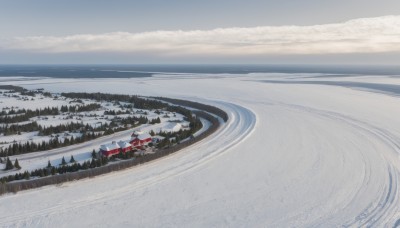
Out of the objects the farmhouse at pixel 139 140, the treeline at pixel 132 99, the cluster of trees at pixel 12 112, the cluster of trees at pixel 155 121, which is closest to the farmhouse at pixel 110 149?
the farmhouse at pixel 139 140

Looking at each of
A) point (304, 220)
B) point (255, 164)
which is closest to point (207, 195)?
point (304, 220)

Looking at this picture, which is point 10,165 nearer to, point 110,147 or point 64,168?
point 64,168

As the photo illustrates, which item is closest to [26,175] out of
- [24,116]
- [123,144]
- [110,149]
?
[110,149]

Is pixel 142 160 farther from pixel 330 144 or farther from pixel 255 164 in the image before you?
pixel 330 144

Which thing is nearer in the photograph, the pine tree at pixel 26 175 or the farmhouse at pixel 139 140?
the pine tree at pixel 26 175

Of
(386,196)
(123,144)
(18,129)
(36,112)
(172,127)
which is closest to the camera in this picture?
(386,196)

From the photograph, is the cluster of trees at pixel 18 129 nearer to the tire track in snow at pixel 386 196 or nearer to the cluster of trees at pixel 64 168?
the cluster of trees at pixel 64 168

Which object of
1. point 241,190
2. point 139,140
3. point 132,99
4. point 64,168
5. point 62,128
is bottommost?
point 241,190

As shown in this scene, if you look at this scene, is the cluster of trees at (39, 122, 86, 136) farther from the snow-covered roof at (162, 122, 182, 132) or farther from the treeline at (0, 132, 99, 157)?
the snow-covered roof at (162, 122, 182, 132)
